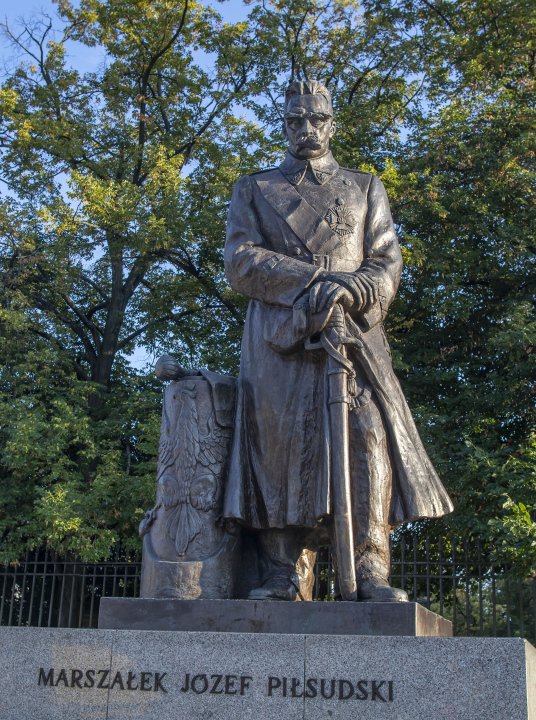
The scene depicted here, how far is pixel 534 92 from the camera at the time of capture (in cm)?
1501

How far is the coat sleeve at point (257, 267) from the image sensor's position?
4.70 metres

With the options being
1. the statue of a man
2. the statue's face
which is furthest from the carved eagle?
the statue's face

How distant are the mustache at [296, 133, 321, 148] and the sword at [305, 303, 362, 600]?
3.86 ft

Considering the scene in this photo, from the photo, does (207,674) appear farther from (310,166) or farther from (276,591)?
(310,166)

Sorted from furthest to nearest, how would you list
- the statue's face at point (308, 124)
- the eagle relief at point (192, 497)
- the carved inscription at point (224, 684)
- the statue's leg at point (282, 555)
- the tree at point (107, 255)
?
the tree at point (107, 255)
the statue's face at point (308, 124)
the statue's leg at point (282, 555)
the eagle relief at point (192, 497)
the carved inscription at point (224, 684)

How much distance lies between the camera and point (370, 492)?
441 cm

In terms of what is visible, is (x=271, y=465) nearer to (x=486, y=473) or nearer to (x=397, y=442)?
(x=397, y=442)

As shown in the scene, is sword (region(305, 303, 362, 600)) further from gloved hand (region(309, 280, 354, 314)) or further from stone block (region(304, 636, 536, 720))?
stone block (region(304, 636, 536, 720))

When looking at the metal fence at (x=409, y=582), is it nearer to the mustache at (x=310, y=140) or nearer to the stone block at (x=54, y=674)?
the mustache at (x=310, y=140)

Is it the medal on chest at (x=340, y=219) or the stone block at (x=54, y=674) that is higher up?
the medal on chest at (x=340, y=219)

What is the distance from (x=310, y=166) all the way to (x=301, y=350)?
1.24m

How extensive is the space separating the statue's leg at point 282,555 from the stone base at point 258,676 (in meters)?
0.86

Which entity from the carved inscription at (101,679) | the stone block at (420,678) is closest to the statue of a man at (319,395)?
the stone block at (420,678)

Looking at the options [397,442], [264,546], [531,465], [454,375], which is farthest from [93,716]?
[454,375]
